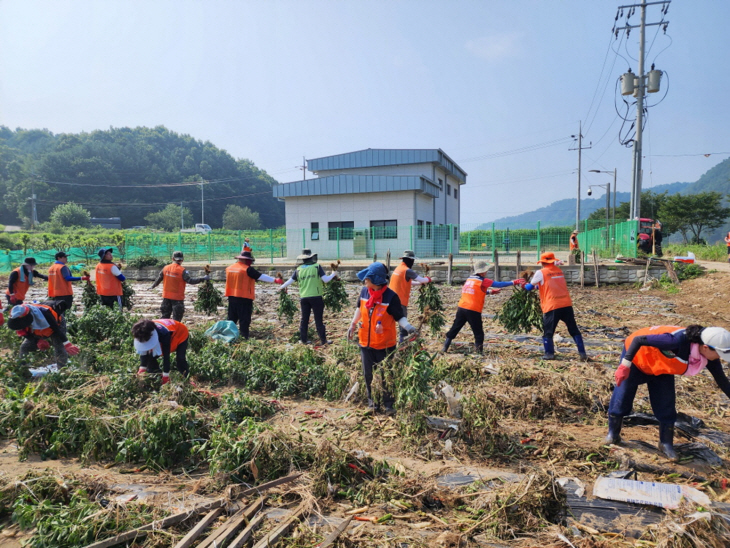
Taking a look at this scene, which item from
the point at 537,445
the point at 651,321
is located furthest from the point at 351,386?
the point at 651,321

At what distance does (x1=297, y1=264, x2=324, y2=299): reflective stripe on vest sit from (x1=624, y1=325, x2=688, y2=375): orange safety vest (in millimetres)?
5380

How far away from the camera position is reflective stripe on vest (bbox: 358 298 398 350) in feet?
17.0

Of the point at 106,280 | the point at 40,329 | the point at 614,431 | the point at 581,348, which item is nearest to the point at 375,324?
the point at 614,431

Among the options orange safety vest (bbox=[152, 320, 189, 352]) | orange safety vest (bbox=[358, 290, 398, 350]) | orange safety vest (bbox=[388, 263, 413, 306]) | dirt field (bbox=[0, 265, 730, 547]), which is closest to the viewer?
dirt field (bbox=[0, 265, 730, 547])

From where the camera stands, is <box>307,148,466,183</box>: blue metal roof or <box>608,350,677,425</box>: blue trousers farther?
<box>307,148,466,183</box>: blue metal roof

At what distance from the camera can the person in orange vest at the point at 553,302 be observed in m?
7.10

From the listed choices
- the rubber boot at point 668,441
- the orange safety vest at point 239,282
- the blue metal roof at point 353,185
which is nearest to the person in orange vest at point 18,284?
the orange safety vest at point 239,282

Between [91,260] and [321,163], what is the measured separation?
1651 centimetres

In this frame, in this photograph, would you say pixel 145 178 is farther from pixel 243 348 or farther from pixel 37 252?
pixel 243 348

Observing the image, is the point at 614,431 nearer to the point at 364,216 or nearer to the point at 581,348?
the point at 581,348

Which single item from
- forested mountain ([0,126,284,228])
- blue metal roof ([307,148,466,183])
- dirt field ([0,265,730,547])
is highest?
forested mountain ([0,126,284,228])

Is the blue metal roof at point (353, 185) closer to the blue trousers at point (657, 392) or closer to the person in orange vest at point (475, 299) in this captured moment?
the person in orange vest at point (475, 299)

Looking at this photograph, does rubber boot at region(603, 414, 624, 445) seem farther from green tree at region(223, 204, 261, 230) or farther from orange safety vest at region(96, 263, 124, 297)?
green tree at region(223, 204, 261, 230)

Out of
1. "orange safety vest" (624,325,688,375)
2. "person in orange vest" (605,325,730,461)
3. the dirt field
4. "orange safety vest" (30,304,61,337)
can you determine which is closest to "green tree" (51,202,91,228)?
"orange safety vest" (30,304,61,337)
